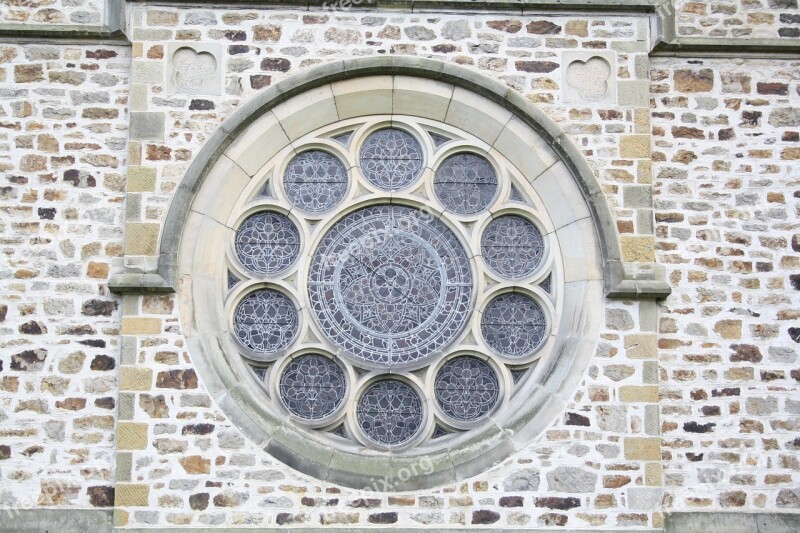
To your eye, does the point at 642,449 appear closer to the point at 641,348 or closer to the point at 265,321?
the point at 641,348

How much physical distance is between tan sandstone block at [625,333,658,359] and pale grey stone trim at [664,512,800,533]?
1.09 m

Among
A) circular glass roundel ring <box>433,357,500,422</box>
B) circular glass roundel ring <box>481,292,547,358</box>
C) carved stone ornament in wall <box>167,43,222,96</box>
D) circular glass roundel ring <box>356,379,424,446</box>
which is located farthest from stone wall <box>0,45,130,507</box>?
circular glass roundel ring <box>481,292,547,358</box>

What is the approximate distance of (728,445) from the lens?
10.4 m

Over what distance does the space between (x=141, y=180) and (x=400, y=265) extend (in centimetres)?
193

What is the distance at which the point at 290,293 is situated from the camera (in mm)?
10773

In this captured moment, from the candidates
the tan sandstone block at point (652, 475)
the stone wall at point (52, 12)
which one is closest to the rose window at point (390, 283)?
the tan sandstone block at point (652, 475)

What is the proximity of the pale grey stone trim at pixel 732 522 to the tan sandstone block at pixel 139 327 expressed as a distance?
3.71 m

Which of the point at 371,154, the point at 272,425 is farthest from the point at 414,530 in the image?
the point at 371,154

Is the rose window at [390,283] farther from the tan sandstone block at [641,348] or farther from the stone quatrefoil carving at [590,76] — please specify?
the stone quatrefoil carving at [590,76]

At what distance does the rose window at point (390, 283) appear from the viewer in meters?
10.6

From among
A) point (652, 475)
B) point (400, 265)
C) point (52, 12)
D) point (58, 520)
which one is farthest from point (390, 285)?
point (52, 12)

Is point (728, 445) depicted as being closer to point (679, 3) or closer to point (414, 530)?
point (414, 530)

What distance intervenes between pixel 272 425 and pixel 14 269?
211 cm

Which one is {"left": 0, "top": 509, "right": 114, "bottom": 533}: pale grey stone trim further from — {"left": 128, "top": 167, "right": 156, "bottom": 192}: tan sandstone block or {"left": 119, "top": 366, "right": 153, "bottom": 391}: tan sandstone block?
{"left": 128, "top": 167, "right": 156, "bottom": 192}: tan sandstone block
